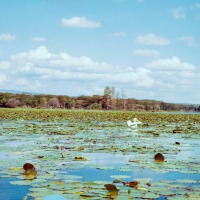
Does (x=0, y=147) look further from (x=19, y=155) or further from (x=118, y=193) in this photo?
(x=118, y=193)

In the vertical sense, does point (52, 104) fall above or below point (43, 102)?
below

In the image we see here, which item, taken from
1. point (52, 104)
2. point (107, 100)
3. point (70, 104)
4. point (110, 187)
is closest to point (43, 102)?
point (52, 104)

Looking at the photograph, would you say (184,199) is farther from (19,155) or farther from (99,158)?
(19,155)

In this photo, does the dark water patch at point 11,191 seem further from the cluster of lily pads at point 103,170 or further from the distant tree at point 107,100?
the distant tree at point 107,100

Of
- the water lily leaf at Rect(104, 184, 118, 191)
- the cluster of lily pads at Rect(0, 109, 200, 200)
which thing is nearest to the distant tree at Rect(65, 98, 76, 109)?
the cluster of lily pads at Rect(0, 109, 200, 200)

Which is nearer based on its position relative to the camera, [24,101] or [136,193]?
[136,193]

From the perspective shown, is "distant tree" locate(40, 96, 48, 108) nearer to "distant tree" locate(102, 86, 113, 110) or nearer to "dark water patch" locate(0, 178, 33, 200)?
"distant tree" locate(102, 86, 113, 110)

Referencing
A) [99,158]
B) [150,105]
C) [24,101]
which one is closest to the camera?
[99,158]

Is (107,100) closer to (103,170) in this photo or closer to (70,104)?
(70,104)

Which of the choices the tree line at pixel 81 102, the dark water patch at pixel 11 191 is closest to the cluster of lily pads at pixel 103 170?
the dark water patch at pixel 11 191

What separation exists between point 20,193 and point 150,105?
341ft

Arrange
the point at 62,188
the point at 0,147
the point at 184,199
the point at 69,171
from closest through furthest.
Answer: the point at 184,199
the point at 62,188
the point at 69,171
the point at 0,147

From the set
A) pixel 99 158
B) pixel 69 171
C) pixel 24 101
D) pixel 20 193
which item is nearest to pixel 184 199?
pixel 20 193

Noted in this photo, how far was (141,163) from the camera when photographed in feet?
24.6
